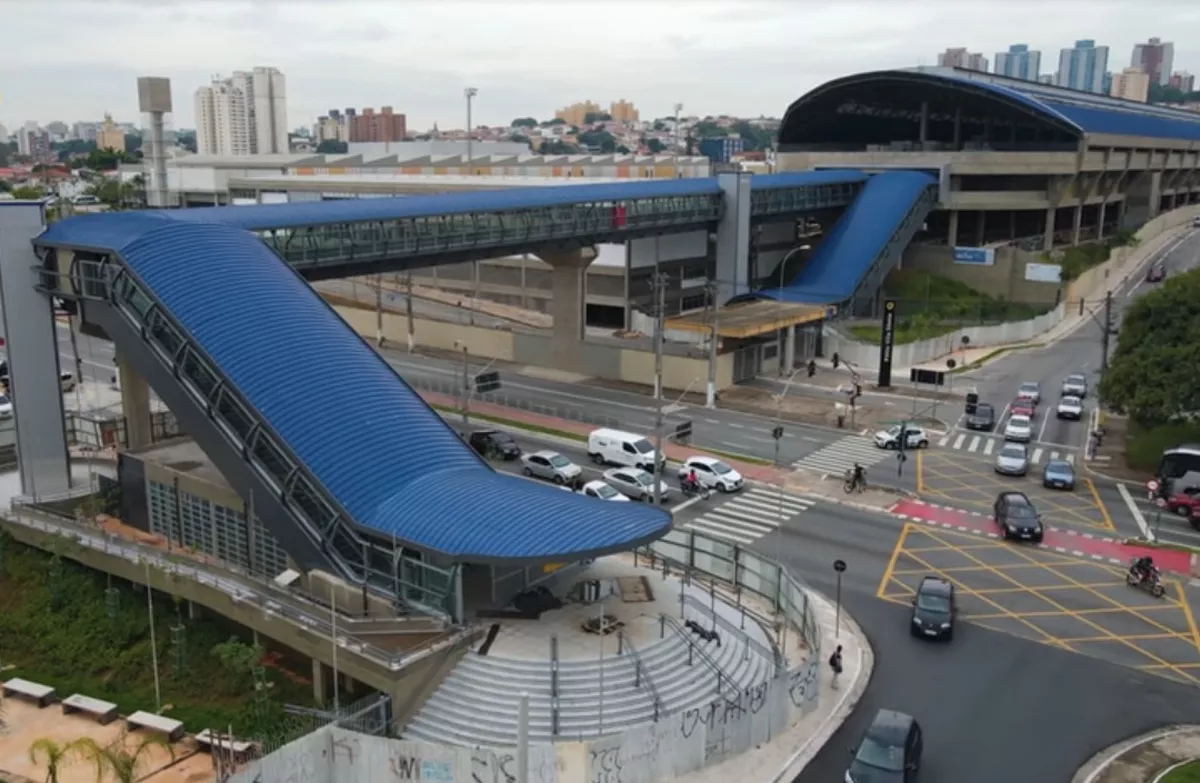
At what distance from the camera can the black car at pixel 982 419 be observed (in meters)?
60.3

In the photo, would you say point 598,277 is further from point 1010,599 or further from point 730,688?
point 730,688

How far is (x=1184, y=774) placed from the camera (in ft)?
83.6

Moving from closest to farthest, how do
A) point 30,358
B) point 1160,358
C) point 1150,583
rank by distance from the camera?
point 1150,583 < point 30,358 < point 1160,358

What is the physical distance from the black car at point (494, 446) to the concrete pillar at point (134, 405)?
1623 cm

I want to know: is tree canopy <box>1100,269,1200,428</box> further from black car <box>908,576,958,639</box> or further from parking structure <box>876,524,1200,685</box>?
black car <box>908,576,958,639</box>

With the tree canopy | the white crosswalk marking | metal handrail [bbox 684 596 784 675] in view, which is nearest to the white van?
the white crosswalk marking

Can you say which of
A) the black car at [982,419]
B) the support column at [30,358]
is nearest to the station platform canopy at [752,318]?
the black car at [982,419]

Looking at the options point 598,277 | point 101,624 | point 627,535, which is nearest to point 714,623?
point 627,535

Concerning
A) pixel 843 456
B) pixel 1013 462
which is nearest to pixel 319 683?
pixel 843 456

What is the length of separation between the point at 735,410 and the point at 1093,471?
66.3 feet

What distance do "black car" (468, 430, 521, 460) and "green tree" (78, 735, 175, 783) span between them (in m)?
27.6

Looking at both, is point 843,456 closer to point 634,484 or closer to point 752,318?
point 634,484

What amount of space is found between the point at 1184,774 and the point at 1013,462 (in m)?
27.5

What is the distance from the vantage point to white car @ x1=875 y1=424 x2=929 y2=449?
5619cm
